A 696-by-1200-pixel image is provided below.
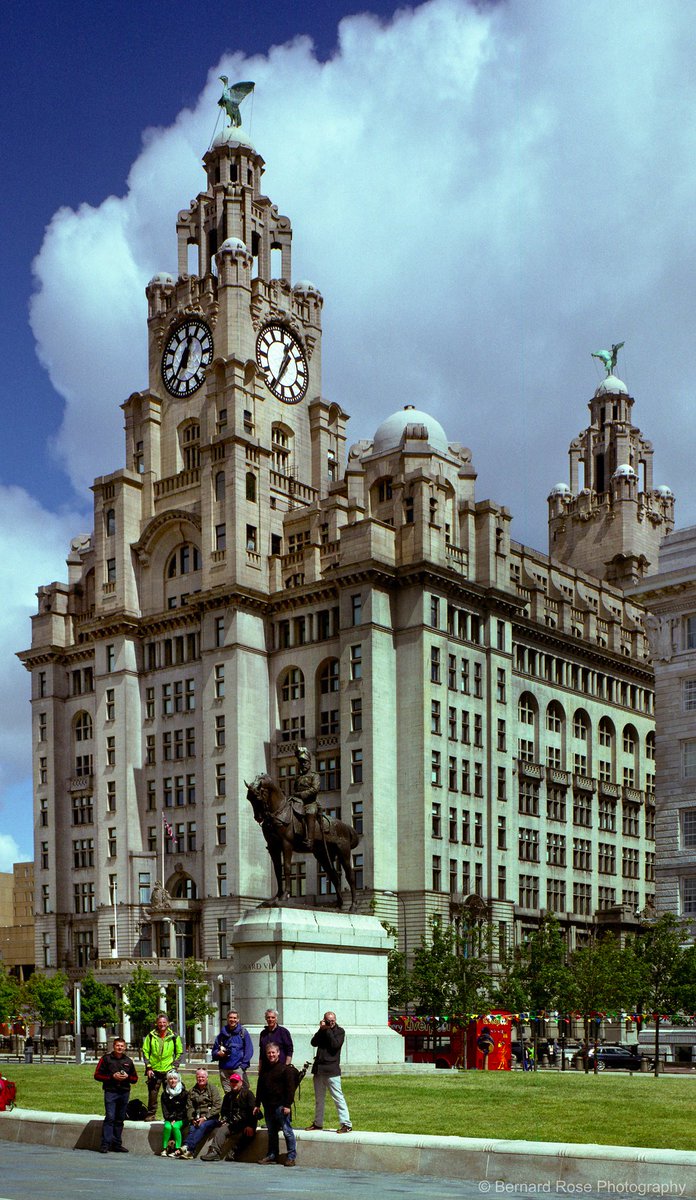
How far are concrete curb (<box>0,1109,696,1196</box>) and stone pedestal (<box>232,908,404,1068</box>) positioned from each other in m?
18.3

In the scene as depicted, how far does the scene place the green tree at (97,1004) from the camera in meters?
111

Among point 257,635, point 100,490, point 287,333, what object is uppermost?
point 287,333

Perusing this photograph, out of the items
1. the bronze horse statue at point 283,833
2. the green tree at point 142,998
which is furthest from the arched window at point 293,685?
the bronze horse statue at point 283,833

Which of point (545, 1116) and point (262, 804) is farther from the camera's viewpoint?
point (262, 804)

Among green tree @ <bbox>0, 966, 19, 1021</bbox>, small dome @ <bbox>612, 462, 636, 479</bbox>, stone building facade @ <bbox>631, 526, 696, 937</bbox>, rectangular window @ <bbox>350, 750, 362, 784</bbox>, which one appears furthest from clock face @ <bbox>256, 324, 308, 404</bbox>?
stone building facade @ <bbox>631, 526, 696, 937</bbox>

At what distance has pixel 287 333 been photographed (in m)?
132

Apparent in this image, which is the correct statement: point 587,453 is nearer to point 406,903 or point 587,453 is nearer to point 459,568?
point 459,568

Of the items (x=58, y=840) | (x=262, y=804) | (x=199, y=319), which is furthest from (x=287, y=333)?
(x=262, y=804)

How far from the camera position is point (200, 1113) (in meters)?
28.4

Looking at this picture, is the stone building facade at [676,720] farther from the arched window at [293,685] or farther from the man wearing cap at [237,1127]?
the man wearing cap at [237,1127]

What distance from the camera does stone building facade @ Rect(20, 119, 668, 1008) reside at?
361 ft

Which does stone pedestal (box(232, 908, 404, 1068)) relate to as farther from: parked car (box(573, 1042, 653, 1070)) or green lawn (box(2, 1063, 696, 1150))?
parked car (box(573, 1042, 653, 1070))

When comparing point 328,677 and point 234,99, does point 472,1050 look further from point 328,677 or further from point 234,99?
point 234,99

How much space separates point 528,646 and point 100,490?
37.8m
